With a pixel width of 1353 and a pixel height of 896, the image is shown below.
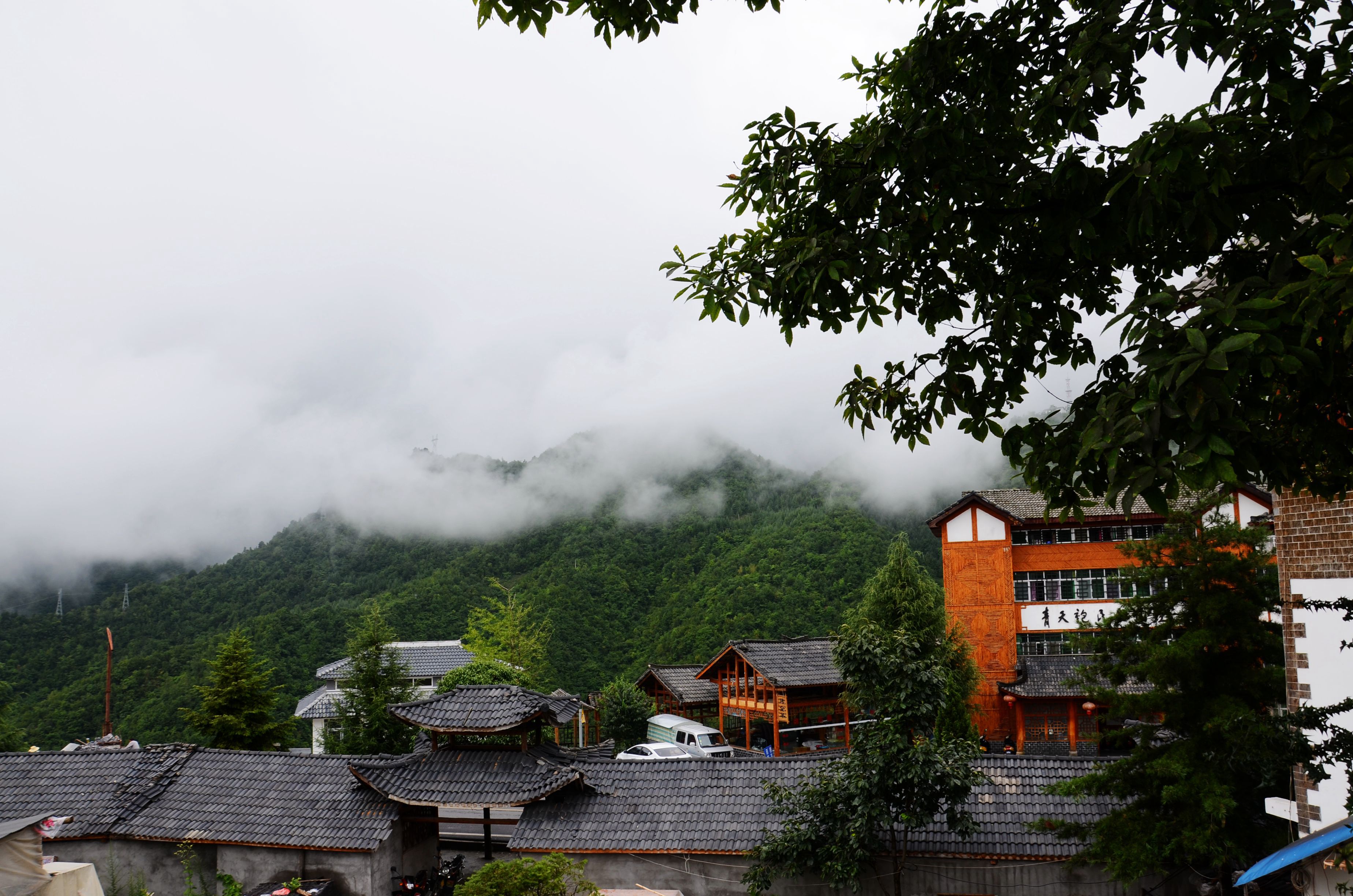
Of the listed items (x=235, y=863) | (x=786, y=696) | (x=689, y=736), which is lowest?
(x=689, y=736)

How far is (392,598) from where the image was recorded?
159ft

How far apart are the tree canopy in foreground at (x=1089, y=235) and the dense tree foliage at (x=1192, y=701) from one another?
5.74 m

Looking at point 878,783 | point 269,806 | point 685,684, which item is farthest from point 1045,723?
point 269,806

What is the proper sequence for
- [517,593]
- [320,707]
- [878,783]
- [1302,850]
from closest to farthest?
[1302,850]
[878,783]
[320,707]
[517,593]

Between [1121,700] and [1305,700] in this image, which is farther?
[1121,700]

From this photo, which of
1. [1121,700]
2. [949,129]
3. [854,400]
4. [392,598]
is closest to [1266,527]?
[1121,700]

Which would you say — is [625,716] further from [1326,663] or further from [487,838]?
[1326,663]

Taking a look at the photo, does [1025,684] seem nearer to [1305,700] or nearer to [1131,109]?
[1305,700]

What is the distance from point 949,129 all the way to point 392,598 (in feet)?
160

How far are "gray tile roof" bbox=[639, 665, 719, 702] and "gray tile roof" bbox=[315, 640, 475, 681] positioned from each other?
802 centimetres

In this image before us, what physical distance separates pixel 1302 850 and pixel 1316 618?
1957mm

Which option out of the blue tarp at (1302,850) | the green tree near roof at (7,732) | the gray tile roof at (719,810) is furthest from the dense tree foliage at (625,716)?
the blue tarp at (1302,850)

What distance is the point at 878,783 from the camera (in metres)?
10.3

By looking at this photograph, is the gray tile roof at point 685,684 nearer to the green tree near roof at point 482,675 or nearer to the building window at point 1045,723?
the green tree near roof at point 482,675
